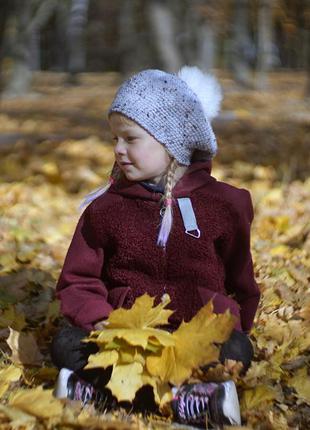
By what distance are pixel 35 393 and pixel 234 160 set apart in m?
5.92

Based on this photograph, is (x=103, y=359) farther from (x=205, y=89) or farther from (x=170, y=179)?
(x=205, y=89)

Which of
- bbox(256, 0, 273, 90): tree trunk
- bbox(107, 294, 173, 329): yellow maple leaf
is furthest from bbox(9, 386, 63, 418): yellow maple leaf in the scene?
bbox(256, 0, 273, 90): tree trunk

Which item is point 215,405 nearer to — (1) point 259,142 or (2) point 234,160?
(2) point 234,160

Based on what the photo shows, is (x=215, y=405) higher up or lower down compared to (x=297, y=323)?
higher up

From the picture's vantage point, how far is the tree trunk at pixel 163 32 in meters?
8.80

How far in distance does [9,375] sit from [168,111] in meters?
1.12

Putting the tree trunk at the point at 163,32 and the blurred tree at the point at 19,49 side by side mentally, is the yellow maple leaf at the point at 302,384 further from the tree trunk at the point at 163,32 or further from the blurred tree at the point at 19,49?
the blurred tree at the point at 19,49

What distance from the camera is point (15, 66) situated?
54.7ft

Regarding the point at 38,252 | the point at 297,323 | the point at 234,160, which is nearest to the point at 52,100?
the point at 234,160

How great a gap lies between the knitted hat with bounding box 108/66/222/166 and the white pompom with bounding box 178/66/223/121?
5 centimetres

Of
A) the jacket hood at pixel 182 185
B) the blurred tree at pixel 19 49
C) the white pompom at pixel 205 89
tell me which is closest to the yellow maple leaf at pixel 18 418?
the jacket hood at pixel 182 185

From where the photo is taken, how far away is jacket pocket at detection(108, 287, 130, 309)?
269cm

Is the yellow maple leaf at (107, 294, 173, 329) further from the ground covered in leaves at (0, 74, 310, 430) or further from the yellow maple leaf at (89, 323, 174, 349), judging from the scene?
the ground covered in leaves at (0, 74, 310, 430)

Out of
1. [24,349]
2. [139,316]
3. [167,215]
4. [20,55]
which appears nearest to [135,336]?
[139,316]
